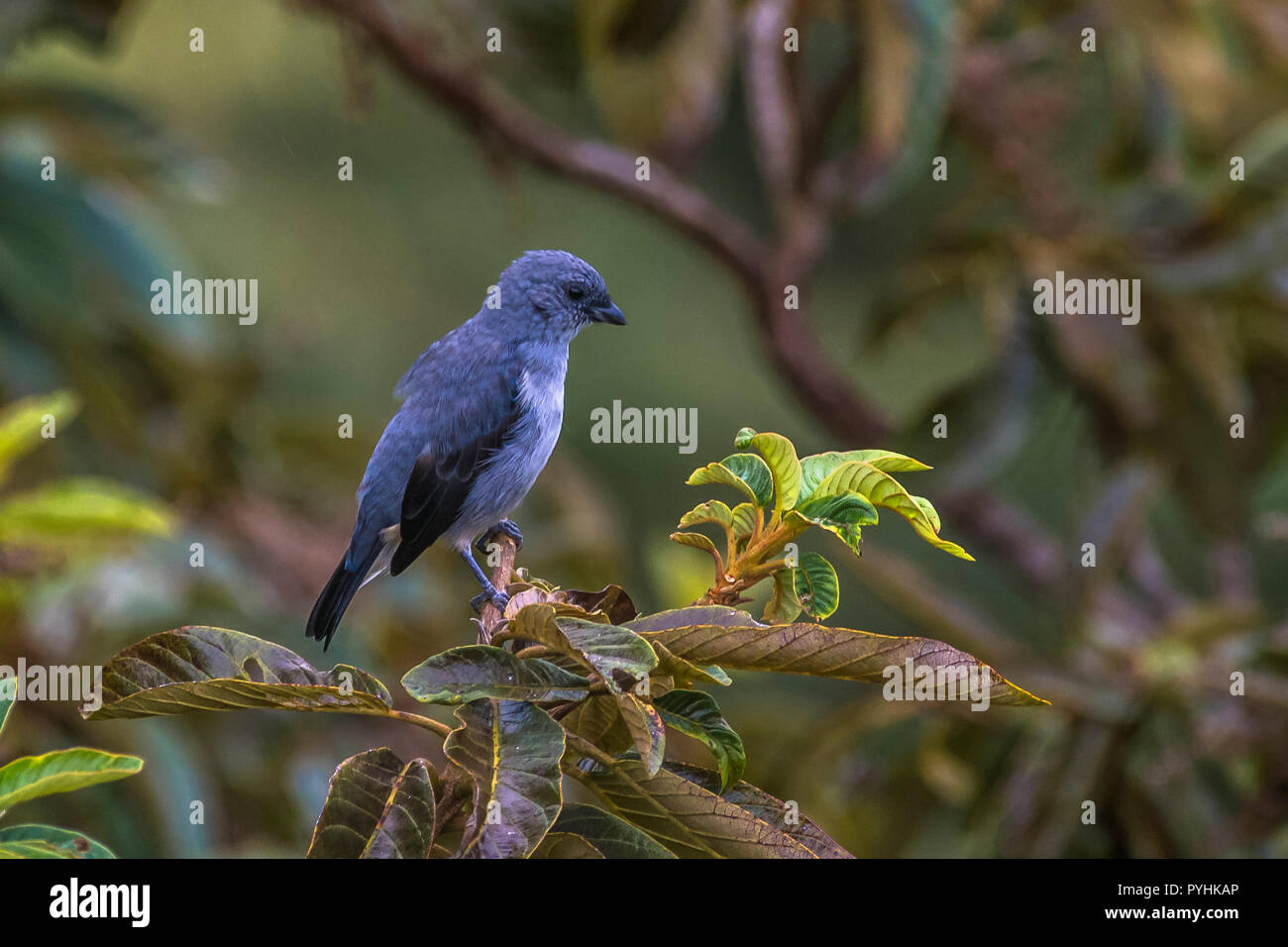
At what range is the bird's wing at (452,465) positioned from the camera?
1855 mm

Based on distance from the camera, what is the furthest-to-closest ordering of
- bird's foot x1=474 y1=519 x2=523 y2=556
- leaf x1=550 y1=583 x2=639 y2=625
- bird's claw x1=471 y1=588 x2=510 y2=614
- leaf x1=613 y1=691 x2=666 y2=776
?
bird's foot x1=474 y1=519 x2=523 y2=556 → bird's claw x1=471 y1=588 x2=510 y2=614 → leaf x1=550 y1=583 x2=639 y2=625 → leaf x1=613 y1=691 x2=666 y2=776

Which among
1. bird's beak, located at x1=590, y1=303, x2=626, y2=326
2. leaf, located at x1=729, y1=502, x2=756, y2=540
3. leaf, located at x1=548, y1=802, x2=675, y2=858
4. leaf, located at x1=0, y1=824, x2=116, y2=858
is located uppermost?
bird's beak, located at x1=590, y1=303, x2=626, y2=326

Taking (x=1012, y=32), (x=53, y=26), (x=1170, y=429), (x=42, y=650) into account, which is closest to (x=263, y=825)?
(x=42, y=650)

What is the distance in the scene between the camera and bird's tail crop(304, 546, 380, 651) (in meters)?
1.73

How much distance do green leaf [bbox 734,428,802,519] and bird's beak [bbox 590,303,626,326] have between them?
0.60 m

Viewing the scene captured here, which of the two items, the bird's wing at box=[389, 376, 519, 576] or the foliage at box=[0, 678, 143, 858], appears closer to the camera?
the foliage at box=[0, 678, 143, 858]

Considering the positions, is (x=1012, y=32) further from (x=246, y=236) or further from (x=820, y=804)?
(x=246, y=236)

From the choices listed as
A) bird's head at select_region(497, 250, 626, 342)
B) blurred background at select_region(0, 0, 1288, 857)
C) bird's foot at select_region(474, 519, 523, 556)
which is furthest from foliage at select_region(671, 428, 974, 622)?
blurred background at select_region(0, 0, 1288, 857)

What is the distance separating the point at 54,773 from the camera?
1.35m

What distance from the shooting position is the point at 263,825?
13.4 feet

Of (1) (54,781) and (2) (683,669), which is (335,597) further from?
(2) (683,669)

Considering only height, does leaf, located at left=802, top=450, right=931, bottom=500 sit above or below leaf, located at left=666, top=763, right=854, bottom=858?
above

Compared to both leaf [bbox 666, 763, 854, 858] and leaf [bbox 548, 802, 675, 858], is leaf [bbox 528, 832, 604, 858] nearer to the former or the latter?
leaf [bbox 548, 802, 675, 858]

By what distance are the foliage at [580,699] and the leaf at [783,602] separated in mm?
26
